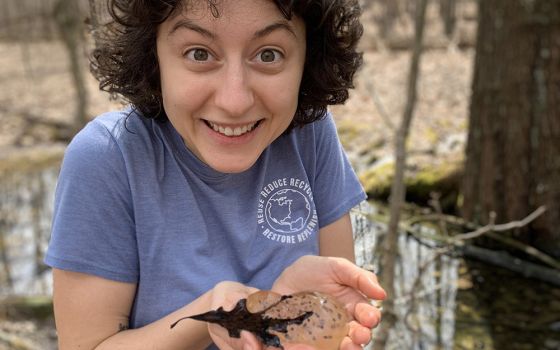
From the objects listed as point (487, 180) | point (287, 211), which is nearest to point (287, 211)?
point (287, 211)

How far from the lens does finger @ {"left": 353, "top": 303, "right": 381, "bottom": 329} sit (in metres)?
1.56

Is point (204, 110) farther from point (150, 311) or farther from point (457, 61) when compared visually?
point (457, 61)

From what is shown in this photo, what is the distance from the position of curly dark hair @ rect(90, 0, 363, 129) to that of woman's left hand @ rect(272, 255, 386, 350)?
42 centimetres

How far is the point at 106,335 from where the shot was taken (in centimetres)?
160

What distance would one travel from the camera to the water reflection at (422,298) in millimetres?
3783

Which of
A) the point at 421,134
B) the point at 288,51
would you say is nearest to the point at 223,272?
the point at 288,51

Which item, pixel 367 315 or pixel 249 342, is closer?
pixel 249 342

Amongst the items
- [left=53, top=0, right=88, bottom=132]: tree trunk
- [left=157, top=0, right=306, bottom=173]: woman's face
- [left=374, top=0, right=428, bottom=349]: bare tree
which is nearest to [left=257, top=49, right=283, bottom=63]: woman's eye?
[left=157, top=0, right=306, bottom=173]: woman's face

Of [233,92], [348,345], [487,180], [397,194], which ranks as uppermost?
[233,92]

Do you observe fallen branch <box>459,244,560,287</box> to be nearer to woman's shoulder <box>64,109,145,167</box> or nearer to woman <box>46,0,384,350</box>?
woman <box>46,0,384,350</box>

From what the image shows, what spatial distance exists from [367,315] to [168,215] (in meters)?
0.53

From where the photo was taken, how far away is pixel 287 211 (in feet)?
6.02

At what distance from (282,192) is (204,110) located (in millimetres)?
386

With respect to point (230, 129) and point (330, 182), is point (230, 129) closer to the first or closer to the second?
point (230, 129)
